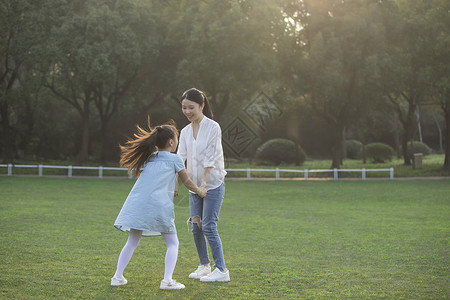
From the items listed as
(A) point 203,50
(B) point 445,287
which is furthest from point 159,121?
(B) point 445,287

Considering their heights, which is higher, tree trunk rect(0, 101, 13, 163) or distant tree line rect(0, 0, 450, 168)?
distant tree line rect(0, 0, 450, 168)

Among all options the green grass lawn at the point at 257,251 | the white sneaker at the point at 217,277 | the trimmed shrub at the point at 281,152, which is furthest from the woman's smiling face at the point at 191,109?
the trimmed shrub at the point at 281,152

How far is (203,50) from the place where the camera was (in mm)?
25172

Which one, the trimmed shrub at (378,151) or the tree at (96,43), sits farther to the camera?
the trimmed shrub at (378,151)

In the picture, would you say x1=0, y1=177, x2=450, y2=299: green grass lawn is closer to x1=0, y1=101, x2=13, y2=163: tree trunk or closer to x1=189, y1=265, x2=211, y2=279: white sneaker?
x1=189, y1=265, x2=211, y2=279: white sneaker

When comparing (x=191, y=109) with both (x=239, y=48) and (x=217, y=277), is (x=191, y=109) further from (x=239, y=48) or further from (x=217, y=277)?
(x=239, y=48)

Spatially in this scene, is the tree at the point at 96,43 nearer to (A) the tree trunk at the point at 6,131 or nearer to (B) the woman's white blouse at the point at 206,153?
(A) the tree trunk at the point at 6,131

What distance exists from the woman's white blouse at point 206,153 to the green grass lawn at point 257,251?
1.05 metres

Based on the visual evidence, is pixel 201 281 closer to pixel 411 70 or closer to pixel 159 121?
pixel 411 70

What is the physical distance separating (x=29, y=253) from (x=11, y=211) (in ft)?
17.6

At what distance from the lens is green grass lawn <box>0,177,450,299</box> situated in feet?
16.3

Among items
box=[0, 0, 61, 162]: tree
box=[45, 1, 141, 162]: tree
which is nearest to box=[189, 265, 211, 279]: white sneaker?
box=[45, 1, 141, 162]: tree

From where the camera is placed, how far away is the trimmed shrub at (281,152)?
3434cm

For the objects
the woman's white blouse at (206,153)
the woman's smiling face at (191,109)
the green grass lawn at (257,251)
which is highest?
the woman's smiling face at (191,109)
